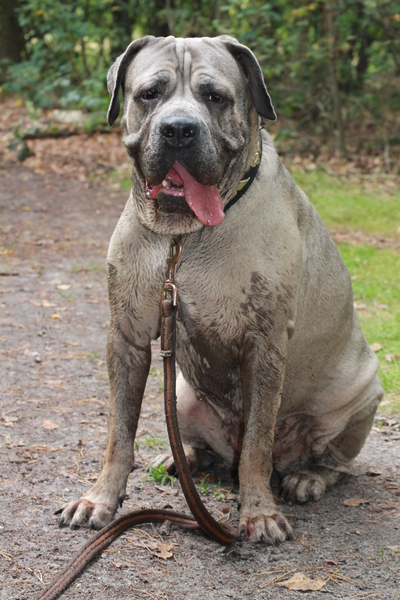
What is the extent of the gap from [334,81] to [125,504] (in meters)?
9.97

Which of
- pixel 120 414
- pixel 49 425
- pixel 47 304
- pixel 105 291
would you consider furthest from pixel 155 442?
pixel 105 291

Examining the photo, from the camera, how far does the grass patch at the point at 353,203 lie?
9.11 meters

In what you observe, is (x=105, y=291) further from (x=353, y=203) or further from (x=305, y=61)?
(x=305, y=61)

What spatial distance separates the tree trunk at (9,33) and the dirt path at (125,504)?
12073mm

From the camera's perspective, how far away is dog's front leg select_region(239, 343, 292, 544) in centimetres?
296

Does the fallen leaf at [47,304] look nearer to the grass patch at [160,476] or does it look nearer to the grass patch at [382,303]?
the grass patch at [382,303]

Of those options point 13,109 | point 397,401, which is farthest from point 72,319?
point 13,109

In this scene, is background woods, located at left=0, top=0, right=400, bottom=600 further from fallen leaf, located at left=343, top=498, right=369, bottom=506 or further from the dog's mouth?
the dog's mouth

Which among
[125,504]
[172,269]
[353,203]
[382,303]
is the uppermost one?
[172,269]

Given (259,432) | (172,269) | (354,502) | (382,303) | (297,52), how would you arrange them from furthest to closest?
(297,52) → (382,303) → (354,502) → (259,432) → (172,269)

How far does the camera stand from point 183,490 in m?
2.70

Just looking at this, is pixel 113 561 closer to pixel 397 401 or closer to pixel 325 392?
pixel 325 392

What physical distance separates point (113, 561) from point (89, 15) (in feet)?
46.1

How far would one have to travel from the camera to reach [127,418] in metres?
3.07
